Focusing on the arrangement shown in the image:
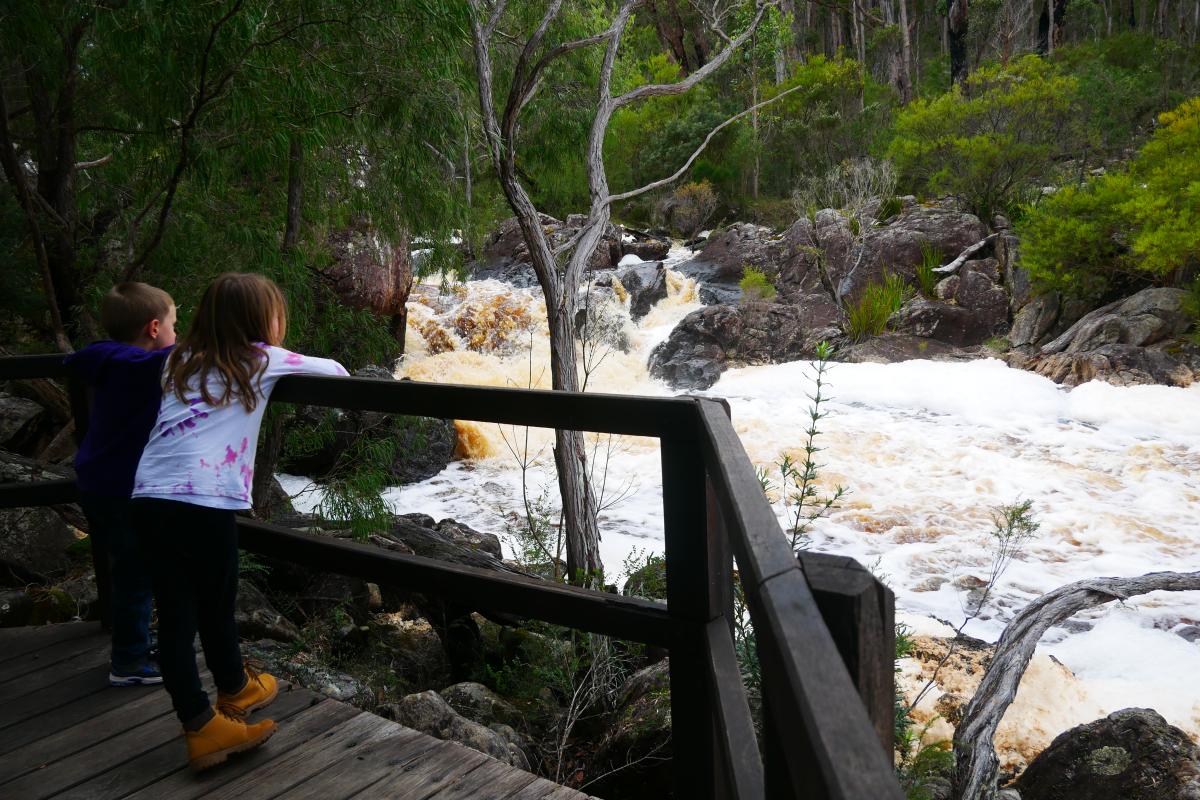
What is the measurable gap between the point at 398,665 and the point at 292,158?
11.5 feet

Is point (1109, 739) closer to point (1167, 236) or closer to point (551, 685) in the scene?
point (551, 685)

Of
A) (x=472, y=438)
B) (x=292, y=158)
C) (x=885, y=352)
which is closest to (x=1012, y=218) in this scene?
(x=885, y=352)

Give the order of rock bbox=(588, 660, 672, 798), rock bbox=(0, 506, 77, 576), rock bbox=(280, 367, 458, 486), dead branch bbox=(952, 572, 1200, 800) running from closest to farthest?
rock bbox=(588, 660, 672, 798) < dead branch bbox=(952, 572, 1200, 800) < rock bbox=(0, 506, 77, 576) < rock bbox=(280, 367, 458, 486)

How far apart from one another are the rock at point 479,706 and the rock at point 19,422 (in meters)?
5.23

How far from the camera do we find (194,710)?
7.13ft

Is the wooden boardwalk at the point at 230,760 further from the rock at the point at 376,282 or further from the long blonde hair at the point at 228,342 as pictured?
the rock at the point at 376,282

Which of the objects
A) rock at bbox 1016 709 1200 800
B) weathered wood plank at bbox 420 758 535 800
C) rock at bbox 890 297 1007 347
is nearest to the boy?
weathered wood plank at bbox 420 758 535 800

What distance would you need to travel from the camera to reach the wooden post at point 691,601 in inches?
72.5

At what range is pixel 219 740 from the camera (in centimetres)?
218

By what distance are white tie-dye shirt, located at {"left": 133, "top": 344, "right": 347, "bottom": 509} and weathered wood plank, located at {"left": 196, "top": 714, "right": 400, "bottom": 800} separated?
2.09 feet

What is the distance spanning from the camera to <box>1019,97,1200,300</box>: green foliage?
40.7ft

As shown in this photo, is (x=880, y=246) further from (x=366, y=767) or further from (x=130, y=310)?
(x=366, y=767)

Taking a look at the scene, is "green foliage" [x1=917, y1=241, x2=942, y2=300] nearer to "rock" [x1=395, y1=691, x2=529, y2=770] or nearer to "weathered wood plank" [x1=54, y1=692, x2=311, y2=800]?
"rock" [x1=395, y1=691, x2=529, y2=770]

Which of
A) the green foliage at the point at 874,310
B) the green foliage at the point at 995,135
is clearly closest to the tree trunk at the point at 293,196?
the green foliage at the point at 874,310
